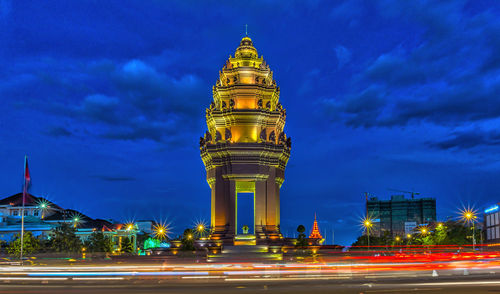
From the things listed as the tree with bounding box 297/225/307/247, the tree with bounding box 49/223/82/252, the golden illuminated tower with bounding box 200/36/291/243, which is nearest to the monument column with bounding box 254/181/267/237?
the golden illuminated tower with bounding box 200/36/291/243

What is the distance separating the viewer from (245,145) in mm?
57781

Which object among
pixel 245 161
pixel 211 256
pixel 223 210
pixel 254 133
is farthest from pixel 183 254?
pixel 254 133

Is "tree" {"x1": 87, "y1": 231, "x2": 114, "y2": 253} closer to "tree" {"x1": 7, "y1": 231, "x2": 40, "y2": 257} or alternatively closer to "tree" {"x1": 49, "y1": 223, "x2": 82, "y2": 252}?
"tree" {"x1": 49, "y1": 223, "x2": 82, "y2": 252}

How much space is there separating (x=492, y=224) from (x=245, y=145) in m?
67.9

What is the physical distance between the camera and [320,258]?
50.0m

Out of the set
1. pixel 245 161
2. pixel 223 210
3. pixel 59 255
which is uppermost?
pixel 245 161

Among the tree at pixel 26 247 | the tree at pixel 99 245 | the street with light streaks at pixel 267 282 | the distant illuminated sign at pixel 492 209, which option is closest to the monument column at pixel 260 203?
the street with light streaks at pixel 267 282

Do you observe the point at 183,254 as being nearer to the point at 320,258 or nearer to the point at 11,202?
the point at 320,258

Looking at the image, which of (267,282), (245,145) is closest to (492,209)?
(245,145)

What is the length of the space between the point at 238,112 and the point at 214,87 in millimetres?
5484

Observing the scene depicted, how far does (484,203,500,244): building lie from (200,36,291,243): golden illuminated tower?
56926 millimetres

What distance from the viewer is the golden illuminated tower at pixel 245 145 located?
190ft

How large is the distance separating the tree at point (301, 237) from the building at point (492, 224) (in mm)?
53315

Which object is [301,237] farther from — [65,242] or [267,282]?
[267,282]
